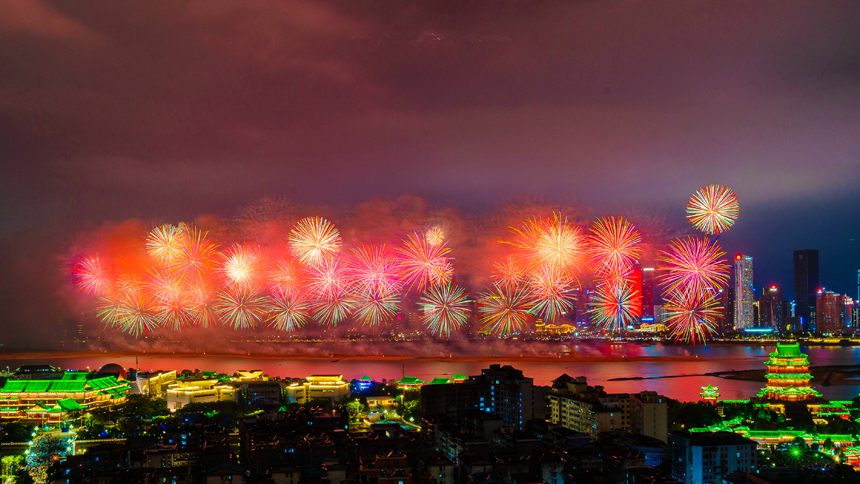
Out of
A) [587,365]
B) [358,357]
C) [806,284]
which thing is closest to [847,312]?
[806,284]

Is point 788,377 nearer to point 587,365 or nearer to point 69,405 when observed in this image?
point 587,365

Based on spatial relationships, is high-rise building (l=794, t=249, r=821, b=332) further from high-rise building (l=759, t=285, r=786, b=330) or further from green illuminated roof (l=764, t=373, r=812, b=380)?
green illuminated roof (l=764, t=373, r=812, b=380)

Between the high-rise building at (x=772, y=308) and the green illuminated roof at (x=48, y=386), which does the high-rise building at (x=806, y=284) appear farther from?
the green illuminated roof at (x=48, y=386)

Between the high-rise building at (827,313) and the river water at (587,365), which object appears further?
the high-rise building at (827,313)

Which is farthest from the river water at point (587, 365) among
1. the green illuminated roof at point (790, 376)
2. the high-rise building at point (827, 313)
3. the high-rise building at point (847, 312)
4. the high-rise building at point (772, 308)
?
the high-rise building at point (847, 312)

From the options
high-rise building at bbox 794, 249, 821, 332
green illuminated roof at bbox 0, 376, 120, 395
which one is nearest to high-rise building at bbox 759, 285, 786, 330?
high-rise building at bbox 794, 249, 821, 332
